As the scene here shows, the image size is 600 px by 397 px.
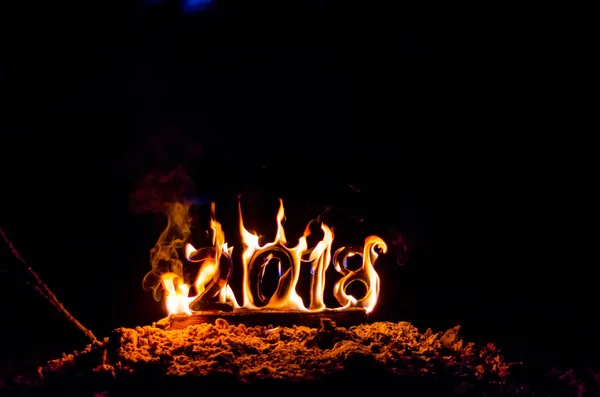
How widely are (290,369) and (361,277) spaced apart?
5.50 feet

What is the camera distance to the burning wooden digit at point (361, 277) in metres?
4.71

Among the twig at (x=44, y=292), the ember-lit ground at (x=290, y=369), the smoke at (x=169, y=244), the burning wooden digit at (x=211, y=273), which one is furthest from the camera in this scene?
the smoke at (x=169, y=244)

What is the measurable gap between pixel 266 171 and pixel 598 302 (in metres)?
3.70

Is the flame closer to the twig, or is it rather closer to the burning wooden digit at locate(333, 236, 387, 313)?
the twig

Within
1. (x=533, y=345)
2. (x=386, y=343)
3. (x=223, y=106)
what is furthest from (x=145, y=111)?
(x=533, y=345)

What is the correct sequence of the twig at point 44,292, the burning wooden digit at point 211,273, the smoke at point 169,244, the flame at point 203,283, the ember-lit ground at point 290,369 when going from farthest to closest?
the smoke at point 169,244 → the burning wooden digit at point 211,273 → the flame at point 203,283 → the twig at point 44,292 → the ember-lit ground at point 290,369

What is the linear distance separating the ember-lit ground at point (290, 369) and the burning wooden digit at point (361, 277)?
27.3 inches

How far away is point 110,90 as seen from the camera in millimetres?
5695

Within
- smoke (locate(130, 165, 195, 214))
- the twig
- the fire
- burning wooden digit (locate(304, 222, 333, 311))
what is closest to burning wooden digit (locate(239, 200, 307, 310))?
the fire

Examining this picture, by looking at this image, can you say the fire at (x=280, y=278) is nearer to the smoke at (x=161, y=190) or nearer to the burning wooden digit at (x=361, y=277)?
the burning wooden digit at (x=361, y=277)

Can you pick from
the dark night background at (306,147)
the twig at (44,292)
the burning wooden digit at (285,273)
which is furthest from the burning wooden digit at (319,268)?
the twig at (44,292)

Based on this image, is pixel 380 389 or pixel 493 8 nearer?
pixel 380 389

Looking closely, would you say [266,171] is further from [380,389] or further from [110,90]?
[380,389]

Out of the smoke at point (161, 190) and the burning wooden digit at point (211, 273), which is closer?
the burning wooden digit at point (211, 273)
